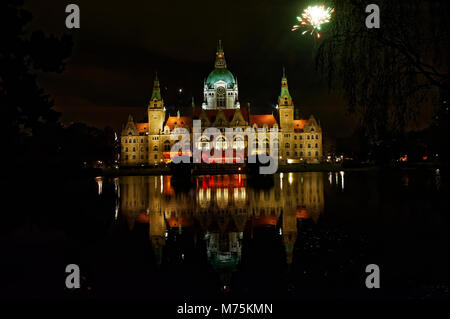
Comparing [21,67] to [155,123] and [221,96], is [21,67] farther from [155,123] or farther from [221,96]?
[221,96]

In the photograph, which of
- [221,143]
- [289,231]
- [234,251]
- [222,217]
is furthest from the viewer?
[221,143]

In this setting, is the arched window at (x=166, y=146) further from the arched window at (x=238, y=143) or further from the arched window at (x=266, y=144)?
the arched window at (x=266, y=144)

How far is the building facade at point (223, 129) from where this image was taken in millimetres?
95688

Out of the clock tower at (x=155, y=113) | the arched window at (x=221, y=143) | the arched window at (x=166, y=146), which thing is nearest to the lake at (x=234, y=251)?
the arched window at (x=221, y=143)

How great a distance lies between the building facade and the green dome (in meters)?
0.36

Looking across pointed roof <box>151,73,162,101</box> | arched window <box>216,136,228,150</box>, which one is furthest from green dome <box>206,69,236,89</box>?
arched window <box>216,136,228,150</box>

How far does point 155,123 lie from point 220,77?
21.0 metres

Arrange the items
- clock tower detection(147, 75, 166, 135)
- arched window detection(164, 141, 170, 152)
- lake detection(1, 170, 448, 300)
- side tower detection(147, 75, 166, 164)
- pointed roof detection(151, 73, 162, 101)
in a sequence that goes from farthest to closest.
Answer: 1. pointed roof detection(151, 73, 162, 101)
2. clock tower detection(147, 75, 166, 135)
3. side tower detection(147, 75, 166, 164)
4. arched window detection(164, 141, 170, 152)
5. lake detection(1, 170, 448, 300)

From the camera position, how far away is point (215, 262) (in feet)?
28.3

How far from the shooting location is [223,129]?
95625mm

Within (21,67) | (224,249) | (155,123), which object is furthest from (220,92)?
(224,249)

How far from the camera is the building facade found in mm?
95688

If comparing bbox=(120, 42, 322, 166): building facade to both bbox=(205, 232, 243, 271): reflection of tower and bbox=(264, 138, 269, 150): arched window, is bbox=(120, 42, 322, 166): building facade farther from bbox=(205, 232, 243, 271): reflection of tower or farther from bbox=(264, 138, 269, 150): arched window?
bbox=(205, 232, 243, 271): reflection of tower
